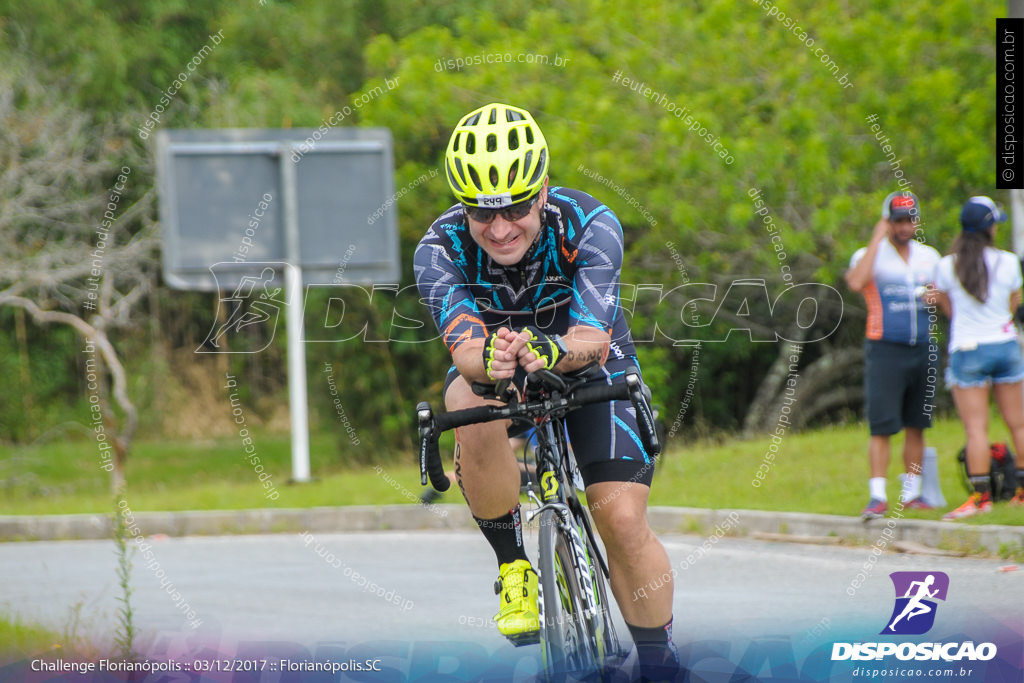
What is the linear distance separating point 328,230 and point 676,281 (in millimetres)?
A: 5717

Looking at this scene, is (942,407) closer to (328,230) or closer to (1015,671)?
(328,230)

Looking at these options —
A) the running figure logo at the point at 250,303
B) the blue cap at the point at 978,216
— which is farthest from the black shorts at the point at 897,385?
the running figure logo at the point at 250,303

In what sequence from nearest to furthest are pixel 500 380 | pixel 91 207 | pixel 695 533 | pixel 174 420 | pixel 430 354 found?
pixel 500 380, pixel 695 533, pixel 430 354, pixel 91 207, pixel 174 420

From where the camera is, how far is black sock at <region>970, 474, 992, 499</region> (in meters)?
7.90

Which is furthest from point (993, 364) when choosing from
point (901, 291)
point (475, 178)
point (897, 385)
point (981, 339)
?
point (475, 178)

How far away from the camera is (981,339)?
311 inches

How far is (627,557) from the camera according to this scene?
4.12m

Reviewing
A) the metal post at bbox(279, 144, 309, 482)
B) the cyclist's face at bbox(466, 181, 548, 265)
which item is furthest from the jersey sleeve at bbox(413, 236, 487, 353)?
the metal post at bbox(279, 144, 309, 482)

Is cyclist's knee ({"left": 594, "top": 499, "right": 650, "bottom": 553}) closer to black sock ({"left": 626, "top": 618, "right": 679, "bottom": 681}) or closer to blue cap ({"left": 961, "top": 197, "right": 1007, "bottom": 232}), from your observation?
black sock ({"left": 626, "top": 618, "right": 679, "bottom": 681})

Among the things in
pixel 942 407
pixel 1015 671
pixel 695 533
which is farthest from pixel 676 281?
pixel 1015 671

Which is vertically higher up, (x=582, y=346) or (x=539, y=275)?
(x=539, y=275)

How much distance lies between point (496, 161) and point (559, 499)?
1.12m

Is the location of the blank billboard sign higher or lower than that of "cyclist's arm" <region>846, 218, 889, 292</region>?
higher

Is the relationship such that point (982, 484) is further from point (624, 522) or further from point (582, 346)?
point (582, 346)
